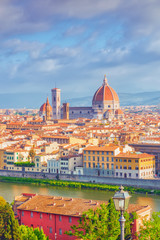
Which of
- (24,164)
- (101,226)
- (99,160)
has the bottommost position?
(101,226)

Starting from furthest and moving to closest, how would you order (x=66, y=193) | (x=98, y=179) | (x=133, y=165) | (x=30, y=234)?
(x=98, y=179)
(x=133, y=165)
(x=66, y=193)
(x=30, y=234)

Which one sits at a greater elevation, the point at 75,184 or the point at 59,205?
the point at 59,205

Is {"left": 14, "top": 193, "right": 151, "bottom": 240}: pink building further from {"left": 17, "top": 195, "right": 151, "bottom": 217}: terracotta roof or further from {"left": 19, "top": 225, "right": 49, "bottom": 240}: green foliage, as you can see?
{"left": 19, "top": 225, "right": 49, "bottom": 240}: green foliage

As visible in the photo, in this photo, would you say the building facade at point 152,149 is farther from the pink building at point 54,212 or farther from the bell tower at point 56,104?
the bell tower at point 56,104

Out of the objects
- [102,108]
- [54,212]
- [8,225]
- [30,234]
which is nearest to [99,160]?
[54,212]

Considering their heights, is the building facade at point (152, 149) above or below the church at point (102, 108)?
below

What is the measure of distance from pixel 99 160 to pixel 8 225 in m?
16.0

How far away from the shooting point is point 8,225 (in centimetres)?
1324

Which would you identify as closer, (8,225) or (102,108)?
(8,225)

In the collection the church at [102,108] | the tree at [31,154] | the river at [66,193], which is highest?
the church at [102,108]

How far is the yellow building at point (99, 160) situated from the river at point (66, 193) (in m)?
3.07

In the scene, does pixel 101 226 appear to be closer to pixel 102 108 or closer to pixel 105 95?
pixel 102 108

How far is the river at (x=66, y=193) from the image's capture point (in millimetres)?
22359

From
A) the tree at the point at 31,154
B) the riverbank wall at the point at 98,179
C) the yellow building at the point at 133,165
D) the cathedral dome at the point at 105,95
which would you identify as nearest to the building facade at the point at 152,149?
the yellow building at the point at 133,165
